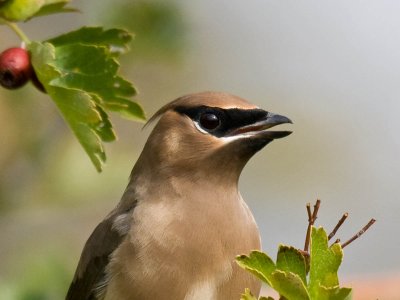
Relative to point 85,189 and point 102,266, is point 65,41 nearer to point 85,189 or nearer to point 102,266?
point 102,266

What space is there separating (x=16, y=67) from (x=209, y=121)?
950mm

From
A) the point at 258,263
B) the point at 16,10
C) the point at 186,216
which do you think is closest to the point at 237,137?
the point at 186,216

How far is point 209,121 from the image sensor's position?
3131 mm

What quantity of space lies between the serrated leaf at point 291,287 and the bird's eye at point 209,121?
1322 millimetres

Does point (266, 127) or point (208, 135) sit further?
point (208, 135)

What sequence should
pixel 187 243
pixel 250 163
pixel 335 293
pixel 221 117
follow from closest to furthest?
pixel 335 293, pixel 187 243, pixel 221 117, pixel 250 163

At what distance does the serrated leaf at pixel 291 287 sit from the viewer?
1.77 meters

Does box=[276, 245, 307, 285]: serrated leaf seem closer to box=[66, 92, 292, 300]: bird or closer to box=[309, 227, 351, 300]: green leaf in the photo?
box=[309, 227, 351, 300]: green leaf

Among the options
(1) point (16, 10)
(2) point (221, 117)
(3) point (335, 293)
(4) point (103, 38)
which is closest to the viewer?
(3) point (335, 293)

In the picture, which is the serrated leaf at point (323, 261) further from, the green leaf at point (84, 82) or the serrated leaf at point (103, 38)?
the serrated leaf at point (103, 38)

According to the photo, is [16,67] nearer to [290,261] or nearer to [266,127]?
[290,261]

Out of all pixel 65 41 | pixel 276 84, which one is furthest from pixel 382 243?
pixel 65 41

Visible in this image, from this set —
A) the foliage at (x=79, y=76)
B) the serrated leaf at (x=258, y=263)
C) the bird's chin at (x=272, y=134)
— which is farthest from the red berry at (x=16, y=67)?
the bird's chin at (x=272, y=134)

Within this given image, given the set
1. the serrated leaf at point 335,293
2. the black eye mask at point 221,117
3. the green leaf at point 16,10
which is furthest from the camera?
the black eye mask at point 221,117
